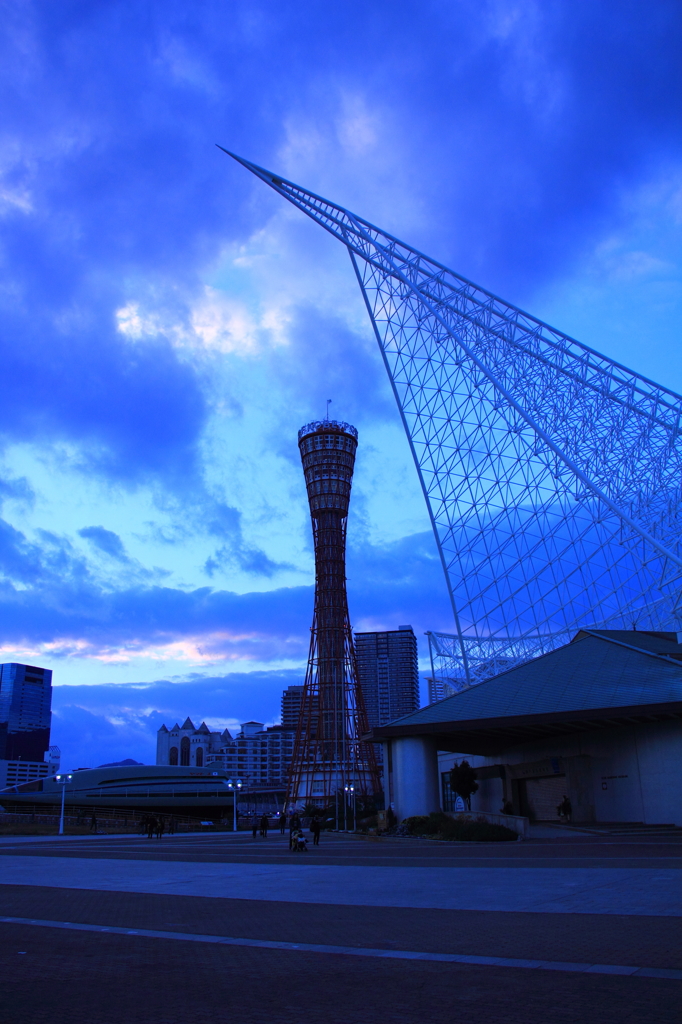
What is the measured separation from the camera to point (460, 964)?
8250mm

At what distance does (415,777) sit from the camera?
1753 inches

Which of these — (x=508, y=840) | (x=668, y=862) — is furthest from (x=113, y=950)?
(x=508, y=840)

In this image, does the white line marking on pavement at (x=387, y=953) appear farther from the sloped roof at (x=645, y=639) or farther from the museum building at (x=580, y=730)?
the sloped roof at (x=645, y=639)

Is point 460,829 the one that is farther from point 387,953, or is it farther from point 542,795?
point 387,953

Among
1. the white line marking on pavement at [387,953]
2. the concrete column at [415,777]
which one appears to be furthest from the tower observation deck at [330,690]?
the white line marking on pavement at [387,953]

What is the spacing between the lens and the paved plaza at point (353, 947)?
6.76 meters

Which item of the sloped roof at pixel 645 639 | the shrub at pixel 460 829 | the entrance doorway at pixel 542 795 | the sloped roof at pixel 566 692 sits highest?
the sloped roof at pixel 645 639

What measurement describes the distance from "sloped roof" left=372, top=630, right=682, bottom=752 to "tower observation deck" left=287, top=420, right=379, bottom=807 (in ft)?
136

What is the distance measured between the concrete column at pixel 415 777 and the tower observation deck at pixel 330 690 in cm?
4146

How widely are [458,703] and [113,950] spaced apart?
36.2m

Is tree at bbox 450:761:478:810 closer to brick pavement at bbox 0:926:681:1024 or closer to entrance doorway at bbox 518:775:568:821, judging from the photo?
entrance doorway at bbox 518:775:568:821

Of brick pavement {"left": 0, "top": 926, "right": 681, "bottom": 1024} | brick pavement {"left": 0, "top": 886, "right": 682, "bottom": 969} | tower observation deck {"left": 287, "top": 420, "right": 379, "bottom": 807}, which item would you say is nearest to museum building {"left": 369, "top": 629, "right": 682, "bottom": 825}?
brick pavement {"left": 0, "top": 886, "right": 682, "bottom": 969}

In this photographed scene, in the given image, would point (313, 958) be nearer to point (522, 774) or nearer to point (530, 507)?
point (530, 507)

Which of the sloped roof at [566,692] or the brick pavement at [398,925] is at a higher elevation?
the sloped roof at [566,692]
